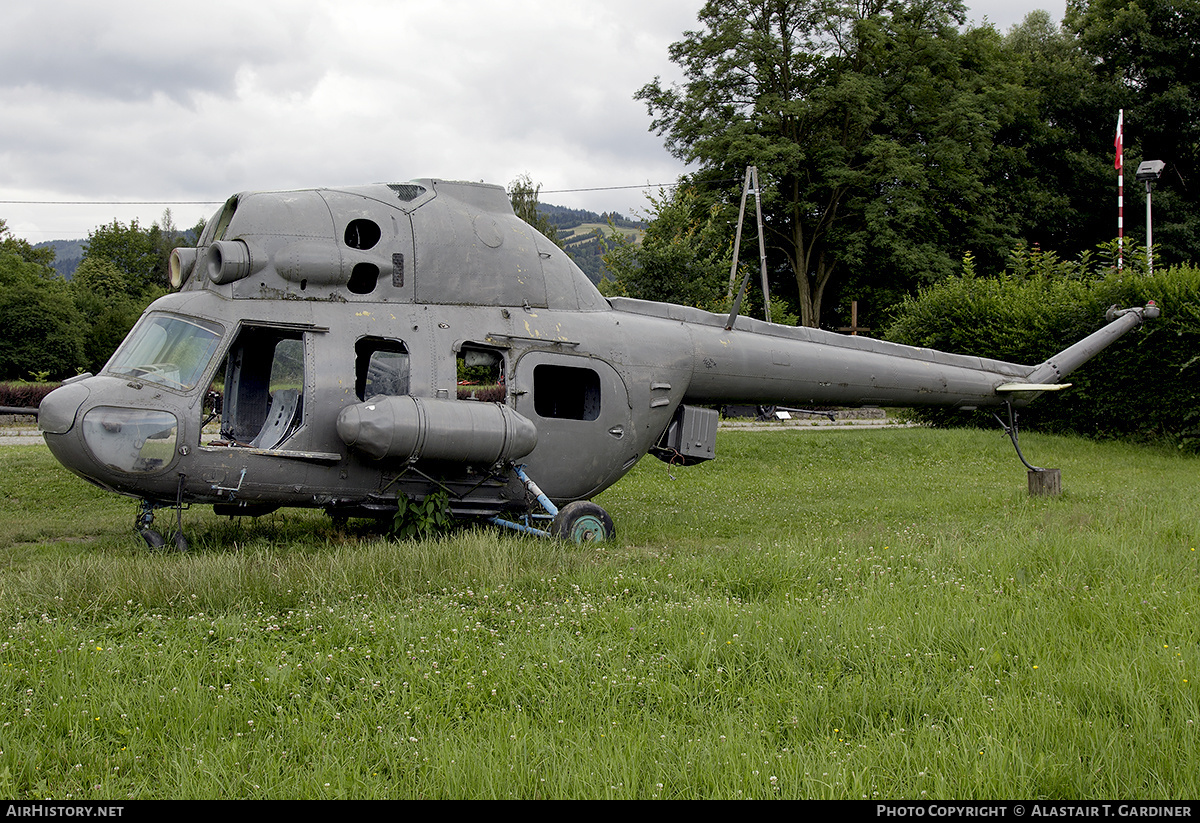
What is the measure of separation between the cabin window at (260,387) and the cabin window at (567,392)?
2.77 meters

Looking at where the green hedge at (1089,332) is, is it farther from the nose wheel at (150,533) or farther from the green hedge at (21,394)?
the green hedge at (21,394)

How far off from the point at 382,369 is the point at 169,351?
211 centimetres

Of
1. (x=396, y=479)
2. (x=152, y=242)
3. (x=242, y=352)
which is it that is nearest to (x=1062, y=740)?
(x=396, y=479)

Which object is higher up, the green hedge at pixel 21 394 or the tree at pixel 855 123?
the tree at pixel 855 123

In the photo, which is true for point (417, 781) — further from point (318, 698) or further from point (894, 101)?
point (894, 101)

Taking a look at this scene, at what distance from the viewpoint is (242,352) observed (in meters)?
10.7

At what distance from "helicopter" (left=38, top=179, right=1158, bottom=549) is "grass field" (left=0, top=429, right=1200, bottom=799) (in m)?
0.96

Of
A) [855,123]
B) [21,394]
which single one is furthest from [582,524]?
[855,123]

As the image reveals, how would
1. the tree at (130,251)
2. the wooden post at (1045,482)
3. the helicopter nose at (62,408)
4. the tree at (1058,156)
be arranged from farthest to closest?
1. the tree at (130,251)
2. the tree at (1058,156)
3. the wooden post at (1045,482)
4. the helicopter nose at (62,408)

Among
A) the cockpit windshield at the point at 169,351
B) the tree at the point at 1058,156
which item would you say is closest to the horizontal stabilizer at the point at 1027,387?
the cockpit windshield at the point at 169,351

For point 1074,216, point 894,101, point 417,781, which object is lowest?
point 417,781

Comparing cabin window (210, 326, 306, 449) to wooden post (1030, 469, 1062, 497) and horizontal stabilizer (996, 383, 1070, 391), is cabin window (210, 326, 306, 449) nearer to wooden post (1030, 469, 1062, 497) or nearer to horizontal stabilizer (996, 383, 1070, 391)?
horizontal stabilizer (996, 383, 1070, 391)

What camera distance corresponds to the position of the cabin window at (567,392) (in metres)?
10.7

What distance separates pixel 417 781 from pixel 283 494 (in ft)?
18.5
